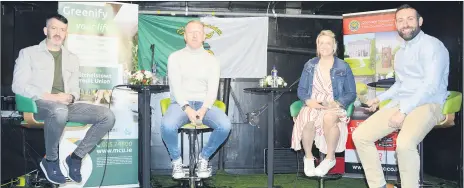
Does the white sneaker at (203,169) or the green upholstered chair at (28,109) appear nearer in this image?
the green upholstered chair at (28,109)

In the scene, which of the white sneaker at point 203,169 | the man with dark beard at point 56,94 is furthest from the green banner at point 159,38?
the white sneaker at point 203,169

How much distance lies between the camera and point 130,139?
497cm

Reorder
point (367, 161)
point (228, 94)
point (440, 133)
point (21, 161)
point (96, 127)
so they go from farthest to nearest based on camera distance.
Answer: point (228, 94) < point (440, 133) < point (21, 161) < point (96, 127) < point (367, 161)

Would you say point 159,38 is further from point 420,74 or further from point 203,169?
point 420,74

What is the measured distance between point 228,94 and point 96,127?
104 inches

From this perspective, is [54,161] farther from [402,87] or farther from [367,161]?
[402,87]

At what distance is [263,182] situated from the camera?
5434 mm

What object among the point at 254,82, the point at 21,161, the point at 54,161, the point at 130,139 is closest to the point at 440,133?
the point at 254,82

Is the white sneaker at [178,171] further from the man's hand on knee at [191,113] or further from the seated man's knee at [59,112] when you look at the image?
the seated man's knee at [59,112]

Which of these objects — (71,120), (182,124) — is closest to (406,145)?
(182,124)

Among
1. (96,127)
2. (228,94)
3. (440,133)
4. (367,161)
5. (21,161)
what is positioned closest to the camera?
(367,161)

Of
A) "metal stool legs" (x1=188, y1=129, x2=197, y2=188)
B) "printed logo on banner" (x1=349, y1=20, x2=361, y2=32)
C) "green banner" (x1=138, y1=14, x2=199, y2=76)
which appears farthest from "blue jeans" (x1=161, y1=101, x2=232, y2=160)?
"printed logo on banner" (x1=349, y1=20, x2=361, y2=32)

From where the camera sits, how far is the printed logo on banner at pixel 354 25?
5714 millimetres

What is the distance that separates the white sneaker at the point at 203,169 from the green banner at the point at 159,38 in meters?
2.18
